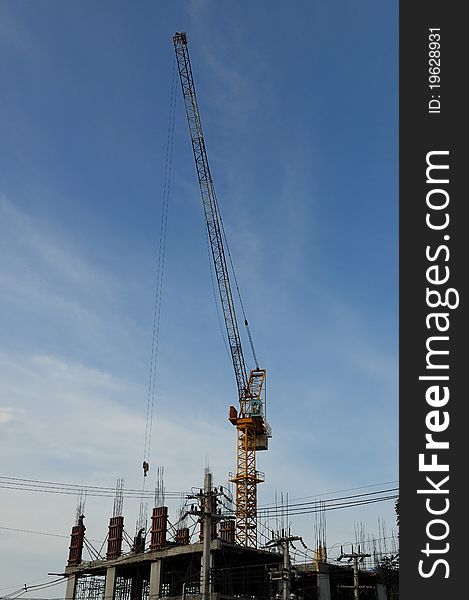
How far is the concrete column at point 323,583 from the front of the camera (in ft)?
228

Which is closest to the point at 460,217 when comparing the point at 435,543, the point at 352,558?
the point at 435,543

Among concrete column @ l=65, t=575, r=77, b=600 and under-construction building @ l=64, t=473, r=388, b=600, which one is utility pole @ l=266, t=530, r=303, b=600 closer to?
under-construction building @ l=64, t=473, r=388, b=600

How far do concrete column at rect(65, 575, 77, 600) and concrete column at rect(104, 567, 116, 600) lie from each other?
5.79 metres

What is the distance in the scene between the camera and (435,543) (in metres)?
14.3

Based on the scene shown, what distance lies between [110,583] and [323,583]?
22.1 meters

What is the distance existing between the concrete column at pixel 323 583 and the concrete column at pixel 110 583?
21.2 metres

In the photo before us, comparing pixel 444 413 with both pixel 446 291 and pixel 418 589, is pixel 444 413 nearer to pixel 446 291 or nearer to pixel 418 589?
pixel 446 291

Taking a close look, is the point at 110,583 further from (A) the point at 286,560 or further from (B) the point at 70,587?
(A) the point at 286,560

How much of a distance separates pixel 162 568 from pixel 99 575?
43.0 feet

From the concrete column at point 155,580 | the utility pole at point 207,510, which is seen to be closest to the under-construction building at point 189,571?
the concrete column at point 155,580

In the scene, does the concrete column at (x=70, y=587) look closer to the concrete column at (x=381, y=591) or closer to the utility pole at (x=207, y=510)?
the concrete column at (x=381, y=591)

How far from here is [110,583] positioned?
72250mm

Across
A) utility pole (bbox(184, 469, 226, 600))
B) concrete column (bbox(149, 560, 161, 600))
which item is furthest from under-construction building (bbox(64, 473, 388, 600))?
utility pole (bbox(184, 469, 226, 600))

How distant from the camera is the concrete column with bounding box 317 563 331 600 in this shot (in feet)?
228
